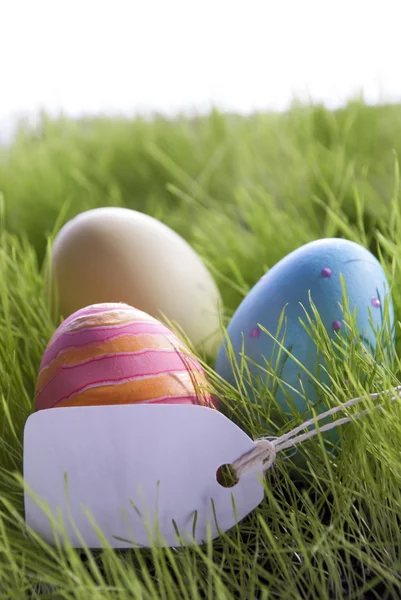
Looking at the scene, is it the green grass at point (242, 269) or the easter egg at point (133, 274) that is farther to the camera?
the easter egg at point (133, 274)

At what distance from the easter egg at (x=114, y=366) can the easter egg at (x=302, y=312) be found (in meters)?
0.05

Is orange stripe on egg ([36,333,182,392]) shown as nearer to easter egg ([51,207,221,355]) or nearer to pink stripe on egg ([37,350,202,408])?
pink stripe on egg ([37,350,202,408])

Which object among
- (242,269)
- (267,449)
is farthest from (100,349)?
(242,269)

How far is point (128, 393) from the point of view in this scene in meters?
0.45

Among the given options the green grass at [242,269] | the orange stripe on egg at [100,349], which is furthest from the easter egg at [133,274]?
the orange stripe on egg at [100,349]

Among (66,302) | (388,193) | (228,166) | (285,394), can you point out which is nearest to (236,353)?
(285,394)

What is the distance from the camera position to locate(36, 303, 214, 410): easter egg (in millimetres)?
448

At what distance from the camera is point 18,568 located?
15.9 inches

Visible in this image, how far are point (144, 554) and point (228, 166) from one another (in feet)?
2.72

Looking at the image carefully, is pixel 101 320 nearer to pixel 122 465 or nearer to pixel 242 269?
pixel 122 465

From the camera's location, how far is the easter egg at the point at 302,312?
0.50 m

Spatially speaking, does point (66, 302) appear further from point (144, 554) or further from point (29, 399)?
point (144, 554)

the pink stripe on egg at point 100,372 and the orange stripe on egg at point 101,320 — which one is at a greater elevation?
the orange stripe on egg at point 101,320

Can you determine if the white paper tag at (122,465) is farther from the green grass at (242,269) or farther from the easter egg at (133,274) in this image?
the easter egg at (133,274)
